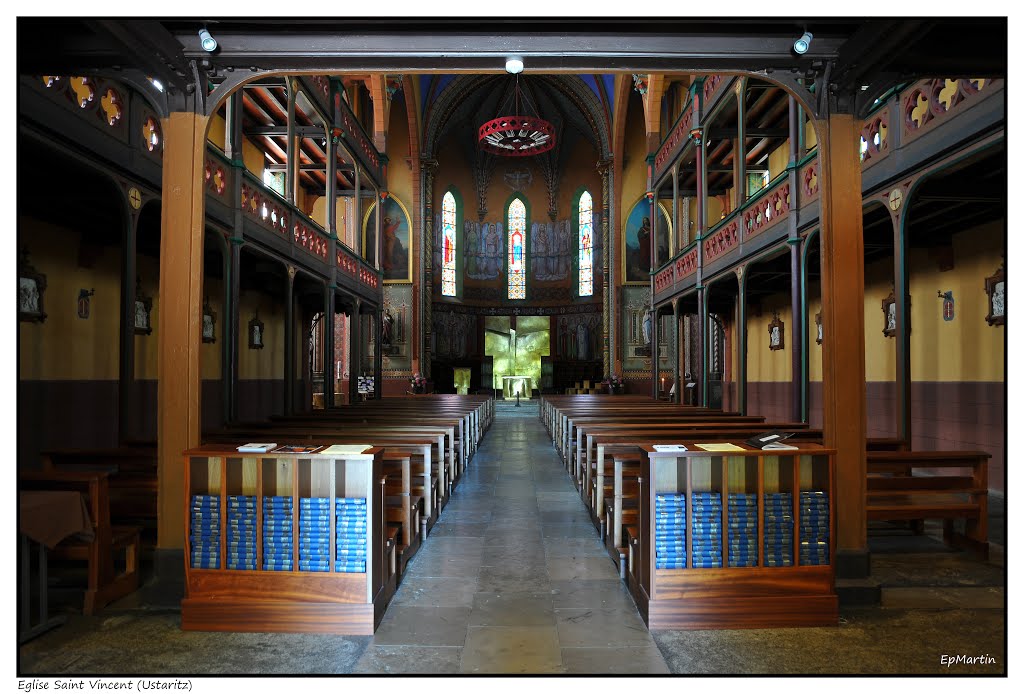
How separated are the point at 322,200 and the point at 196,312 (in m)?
17.5

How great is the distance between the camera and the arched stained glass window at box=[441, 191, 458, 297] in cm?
2650

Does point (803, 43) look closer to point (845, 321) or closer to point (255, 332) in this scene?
point (845, 321)

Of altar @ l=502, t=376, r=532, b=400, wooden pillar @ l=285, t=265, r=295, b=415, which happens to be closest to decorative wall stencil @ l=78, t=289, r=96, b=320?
wooden pillar @ l=285, t=265, r=295, b=415

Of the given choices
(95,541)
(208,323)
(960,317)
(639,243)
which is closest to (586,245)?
(639,243)

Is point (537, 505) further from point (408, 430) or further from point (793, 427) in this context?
point (793, 427)

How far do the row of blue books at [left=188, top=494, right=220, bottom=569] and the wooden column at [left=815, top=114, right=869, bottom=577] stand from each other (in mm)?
4019

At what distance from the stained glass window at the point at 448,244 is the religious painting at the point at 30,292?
19190 mm

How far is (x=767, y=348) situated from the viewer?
49.3 feet

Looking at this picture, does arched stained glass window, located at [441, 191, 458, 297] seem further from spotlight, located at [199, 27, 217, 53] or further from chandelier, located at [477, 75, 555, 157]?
spotlight, located at [199, 27, 217, 53]

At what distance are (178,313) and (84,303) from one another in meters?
5.35

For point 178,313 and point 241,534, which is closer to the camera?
point 241,534

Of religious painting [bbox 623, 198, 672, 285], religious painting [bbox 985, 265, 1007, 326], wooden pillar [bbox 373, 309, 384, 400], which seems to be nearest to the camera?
religious painting [bbox 985, 265, 1007, 326]

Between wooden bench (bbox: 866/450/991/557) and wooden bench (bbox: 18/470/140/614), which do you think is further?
wooden bench (bbox: 866/450/991/557)

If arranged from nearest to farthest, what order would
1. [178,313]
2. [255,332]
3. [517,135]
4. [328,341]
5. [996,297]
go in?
[178,313] → [996,297] → [328,341] → [255,332] → [517,135]
